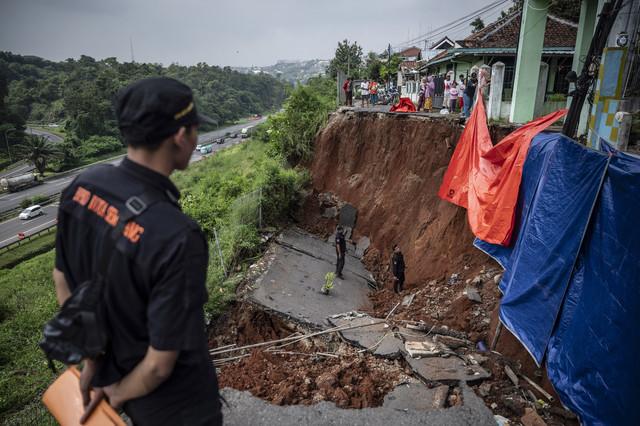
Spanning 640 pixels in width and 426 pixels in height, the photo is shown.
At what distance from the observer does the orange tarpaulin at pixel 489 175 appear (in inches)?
231

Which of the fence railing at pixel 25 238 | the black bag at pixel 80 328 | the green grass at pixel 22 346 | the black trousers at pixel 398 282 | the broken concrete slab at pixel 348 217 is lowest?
the fence railing at pixel 25 238

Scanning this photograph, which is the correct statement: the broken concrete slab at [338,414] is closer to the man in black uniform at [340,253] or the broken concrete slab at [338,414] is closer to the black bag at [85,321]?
the black bag at [85,321]

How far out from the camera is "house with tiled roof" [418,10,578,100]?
15.9m

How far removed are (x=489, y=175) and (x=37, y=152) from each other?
48.5m

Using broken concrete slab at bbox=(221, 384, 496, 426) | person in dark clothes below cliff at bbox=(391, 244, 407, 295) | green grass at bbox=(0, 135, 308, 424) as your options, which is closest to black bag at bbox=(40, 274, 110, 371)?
broken concrete slab at bbox=(221, 384, 496, 426)

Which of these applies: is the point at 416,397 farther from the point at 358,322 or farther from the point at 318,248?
the point at 318,248

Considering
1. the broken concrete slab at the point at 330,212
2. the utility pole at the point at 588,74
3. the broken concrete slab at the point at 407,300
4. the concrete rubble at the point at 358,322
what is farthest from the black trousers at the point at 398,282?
the broken concrete slab at the point at 330,212

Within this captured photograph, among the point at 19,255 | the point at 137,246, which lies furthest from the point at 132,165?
the point at 19,255

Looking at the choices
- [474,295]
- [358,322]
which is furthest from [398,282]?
[358,322]

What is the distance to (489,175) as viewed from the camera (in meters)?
6.81

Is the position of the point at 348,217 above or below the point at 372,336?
below

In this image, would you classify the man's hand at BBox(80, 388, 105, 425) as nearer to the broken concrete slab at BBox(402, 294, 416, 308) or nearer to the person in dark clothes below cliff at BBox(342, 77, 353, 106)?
the broken concrete slab at BBox(402, 294, 416, 308)

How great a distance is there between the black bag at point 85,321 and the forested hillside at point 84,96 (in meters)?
49.4

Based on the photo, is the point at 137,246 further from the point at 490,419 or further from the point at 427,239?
the point at 427,239
